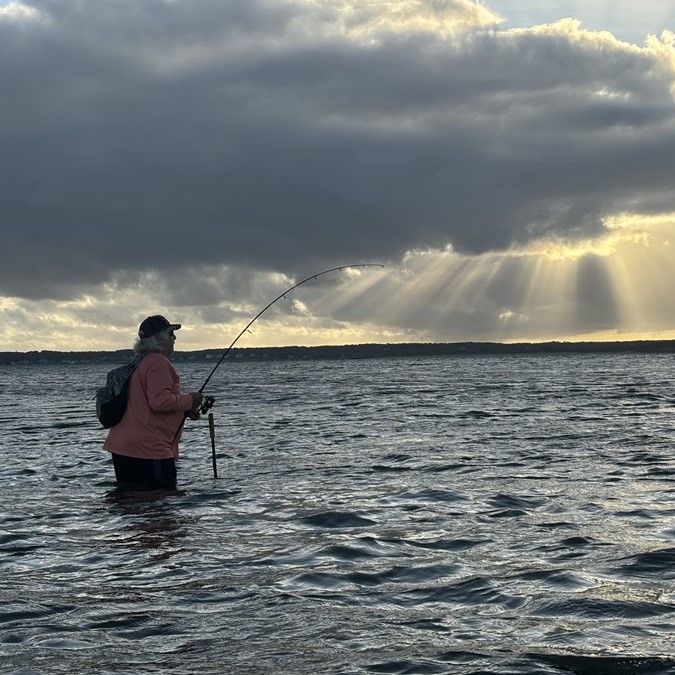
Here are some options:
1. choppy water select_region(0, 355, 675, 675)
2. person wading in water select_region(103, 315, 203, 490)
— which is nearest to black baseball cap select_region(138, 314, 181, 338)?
person wading in water select_region(103, 315, 203, 490)

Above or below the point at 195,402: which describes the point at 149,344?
above

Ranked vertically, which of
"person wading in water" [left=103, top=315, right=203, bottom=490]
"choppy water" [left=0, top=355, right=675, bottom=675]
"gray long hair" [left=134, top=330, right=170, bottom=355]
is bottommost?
"choppy water" [left=0, top=355, right=675, bottom=675]

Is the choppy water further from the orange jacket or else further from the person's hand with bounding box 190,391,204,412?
the person's hand with bounding box 190,391,204,412

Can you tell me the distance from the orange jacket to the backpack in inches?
2.4

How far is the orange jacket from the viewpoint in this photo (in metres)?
11.1

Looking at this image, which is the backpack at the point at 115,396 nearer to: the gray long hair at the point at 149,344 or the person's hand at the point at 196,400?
the gray long hair at the point at 149,344

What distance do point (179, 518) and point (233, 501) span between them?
4.92 ft

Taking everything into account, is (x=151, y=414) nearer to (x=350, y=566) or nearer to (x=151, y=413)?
(x=151, y=413)

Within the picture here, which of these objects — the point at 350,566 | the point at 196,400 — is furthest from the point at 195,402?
the point at 350,566

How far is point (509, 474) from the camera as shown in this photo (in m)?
14.2

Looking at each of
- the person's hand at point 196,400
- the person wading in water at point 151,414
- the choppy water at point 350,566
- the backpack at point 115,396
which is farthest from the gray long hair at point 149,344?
the choppy water at point 350,566

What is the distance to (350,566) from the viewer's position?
8117 mm

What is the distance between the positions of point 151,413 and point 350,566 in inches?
154

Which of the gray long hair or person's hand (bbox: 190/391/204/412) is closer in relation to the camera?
the gray long hair
